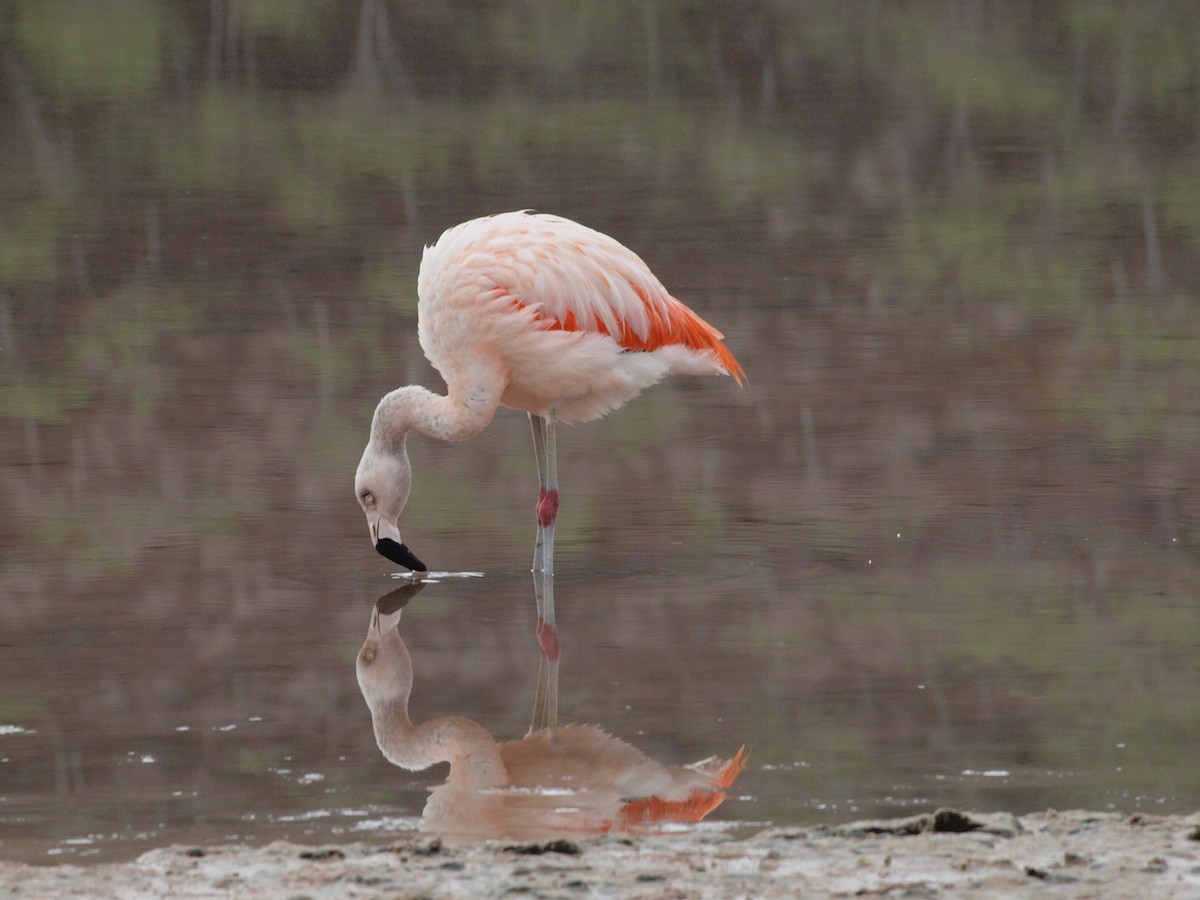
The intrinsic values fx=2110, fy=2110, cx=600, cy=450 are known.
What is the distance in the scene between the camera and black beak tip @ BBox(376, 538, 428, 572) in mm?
8156

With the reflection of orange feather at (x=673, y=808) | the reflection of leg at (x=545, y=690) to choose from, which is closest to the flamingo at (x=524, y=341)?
the reflection of leg at (x=545, y=690)

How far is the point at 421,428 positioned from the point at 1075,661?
9.33 ft

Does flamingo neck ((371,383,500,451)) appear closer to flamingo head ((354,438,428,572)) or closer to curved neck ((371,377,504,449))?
curved neck ((371,377,504,449))

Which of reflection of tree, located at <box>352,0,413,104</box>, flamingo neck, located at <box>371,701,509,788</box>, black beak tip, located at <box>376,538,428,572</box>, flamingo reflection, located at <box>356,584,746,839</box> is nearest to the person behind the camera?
flamingo reflection, located at <box>356,584,746,839</box>

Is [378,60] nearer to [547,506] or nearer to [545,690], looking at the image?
[547,506]

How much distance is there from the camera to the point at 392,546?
26.8 feet

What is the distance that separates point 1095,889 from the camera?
15.6 ft

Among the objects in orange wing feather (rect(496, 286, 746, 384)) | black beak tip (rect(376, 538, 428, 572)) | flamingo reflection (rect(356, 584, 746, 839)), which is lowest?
Result: flamingo reflection (rect(356, 584, 746, 839))

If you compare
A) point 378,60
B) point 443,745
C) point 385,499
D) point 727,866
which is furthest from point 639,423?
point 378,60

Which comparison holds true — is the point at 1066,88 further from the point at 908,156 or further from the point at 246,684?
the point at 246,684

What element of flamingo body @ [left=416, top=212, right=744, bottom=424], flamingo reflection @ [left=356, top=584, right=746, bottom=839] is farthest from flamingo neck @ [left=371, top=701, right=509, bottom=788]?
flamingo body @ [left=416, top=212, right=744, bottom=424]

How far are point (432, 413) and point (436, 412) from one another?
0.02 m

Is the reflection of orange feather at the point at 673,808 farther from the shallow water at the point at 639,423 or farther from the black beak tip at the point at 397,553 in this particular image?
the black beak tip at the point at 397,553

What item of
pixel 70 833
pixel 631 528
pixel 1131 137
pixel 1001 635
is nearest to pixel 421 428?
pixel 631 528
